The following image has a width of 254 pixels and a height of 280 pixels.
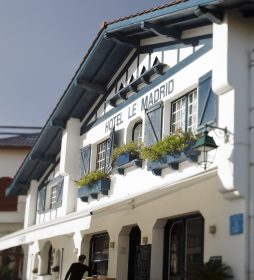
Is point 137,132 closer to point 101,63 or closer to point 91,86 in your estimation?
point 101,63

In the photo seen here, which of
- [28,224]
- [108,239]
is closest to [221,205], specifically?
[108,239]

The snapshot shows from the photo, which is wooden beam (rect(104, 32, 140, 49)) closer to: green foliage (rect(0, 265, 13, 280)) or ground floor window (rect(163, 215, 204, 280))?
ground floor window (rect(163, 215, 204, 280))

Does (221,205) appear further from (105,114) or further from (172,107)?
(105,114)

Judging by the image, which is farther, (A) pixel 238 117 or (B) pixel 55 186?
(B) pixel 55 186

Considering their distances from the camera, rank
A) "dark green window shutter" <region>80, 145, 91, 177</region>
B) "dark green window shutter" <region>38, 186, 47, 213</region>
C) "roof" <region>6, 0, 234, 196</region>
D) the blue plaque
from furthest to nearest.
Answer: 1. "dark green window shutter" <region>38, 186, 47, 213</region>
2. "dark green window shutter" <region>80, 145, 91, 177</region>
3. "roof" <region>6, 0, 234, 196</region>
4. the blue plaque

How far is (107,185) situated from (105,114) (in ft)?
7.65

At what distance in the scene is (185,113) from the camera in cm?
1279

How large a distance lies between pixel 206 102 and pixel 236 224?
2.70 meters

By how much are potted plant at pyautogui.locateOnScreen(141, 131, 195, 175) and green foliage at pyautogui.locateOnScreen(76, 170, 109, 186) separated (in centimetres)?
301

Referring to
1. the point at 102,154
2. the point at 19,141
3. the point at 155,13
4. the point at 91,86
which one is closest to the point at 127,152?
the point at 102,154

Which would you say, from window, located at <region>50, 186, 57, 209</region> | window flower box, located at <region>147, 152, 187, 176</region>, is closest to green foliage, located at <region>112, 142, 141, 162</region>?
window flower box, located at <region>147, 152, 187, 176</region>

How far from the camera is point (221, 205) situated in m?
10.7

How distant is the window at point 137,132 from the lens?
15242 mm

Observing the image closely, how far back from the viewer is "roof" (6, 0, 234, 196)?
488 inches
